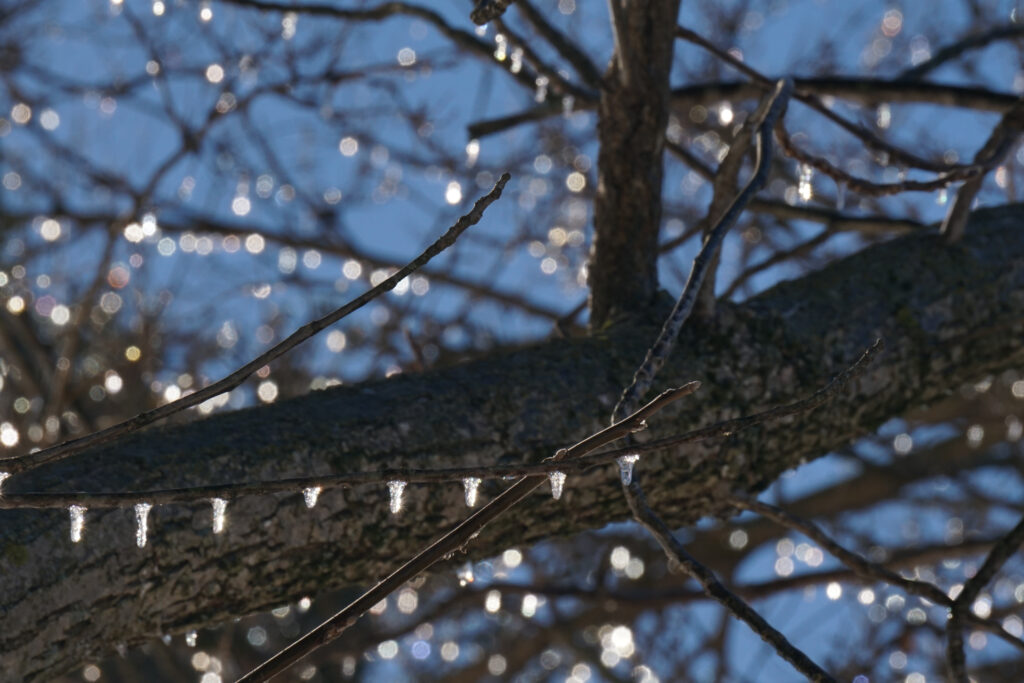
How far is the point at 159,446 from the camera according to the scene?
137 cm

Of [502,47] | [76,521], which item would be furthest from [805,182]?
[76,521]

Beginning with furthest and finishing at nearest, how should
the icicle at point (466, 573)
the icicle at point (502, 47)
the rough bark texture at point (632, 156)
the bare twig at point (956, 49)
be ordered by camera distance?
the bare twig at point (956, 49) < the icicle at point (502, 47) < the rough bark texture at point (632, 156) < the icicle at point (466, 573)

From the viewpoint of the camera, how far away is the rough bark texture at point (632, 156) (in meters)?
1.71

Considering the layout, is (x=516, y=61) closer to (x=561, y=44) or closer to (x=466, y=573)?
(x=561, y=44)

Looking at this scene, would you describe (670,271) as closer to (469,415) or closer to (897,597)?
(897,597)

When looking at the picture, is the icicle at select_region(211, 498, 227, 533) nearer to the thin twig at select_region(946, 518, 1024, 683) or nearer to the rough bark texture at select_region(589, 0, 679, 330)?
the rough bark texture at select_region(589, 0, 679, 330)

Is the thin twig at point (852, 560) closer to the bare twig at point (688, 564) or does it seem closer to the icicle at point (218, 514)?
the bare twig at point (688, 564)

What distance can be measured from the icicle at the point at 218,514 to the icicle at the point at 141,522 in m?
0.08

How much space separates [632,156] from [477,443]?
0.61 meters

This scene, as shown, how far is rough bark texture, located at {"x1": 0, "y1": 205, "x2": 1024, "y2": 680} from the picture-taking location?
4.18 ft

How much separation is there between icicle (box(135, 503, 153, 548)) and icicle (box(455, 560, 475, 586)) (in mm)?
494

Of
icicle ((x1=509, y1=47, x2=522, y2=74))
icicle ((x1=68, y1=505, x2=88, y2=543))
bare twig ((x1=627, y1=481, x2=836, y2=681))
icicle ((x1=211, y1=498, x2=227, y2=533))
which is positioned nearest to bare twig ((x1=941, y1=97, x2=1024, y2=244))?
icicle ((x1=509, y1=47, x2=522, y2=74))

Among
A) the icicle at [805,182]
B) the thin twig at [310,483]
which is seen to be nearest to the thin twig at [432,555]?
the thin twig at [310,483]

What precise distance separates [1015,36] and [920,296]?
4.07ft
